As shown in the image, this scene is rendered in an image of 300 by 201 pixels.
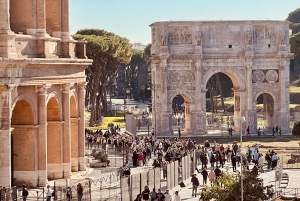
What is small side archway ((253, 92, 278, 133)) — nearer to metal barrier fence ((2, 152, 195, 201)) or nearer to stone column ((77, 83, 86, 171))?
stone column ((77, 83, 86, 171))

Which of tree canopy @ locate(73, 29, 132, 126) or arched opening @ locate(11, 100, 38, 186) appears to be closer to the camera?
arched opening @ locate(11, 100, 38, 186)

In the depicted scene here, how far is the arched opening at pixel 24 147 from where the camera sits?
1287 inches

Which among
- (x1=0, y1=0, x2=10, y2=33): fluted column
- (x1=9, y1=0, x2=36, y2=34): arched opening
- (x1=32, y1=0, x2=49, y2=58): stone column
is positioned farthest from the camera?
(x1=9, y1=0, x2=36, y2=34): arched opening

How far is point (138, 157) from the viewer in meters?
44.0

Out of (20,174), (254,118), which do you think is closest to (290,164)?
(20,174)

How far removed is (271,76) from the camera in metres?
72.2

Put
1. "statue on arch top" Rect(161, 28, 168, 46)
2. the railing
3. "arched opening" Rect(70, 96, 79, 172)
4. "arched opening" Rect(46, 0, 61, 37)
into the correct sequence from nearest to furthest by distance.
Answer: the railing
"arched opening" Rect(46, 0, 61, 37)
"arched opening" Rect(70, 96, 79, 172)
"statue on arch top" Rect(161, 28, 168, 46)

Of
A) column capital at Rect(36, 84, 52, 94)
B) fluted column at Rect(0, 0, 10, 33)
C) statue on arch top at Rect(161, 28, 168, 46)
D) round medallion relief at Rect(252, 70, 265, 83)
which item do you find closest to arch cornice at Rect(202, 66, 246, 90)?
round medallion relief at Rect(252, 70, 265, 83)

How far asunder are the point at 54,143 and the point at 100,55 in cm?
4609

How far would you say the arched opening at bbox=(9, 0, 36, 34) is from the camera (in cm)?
3356

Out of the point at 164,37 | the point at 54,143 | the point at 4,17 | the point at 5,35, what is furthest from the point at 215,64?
the point at 5,35

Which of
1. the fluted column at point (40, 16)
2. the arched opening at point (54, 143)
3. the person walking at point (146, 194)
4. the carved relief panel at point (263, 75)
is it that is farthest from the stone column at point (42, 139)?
the carved relief panel at point (263, 75)

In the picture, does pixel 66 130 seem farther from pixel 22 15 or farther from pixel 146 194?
pixel 146 194

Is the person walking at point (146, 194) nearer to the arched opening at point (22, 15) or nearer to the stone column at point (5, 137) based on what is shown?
the stone column at point (5, 137)
